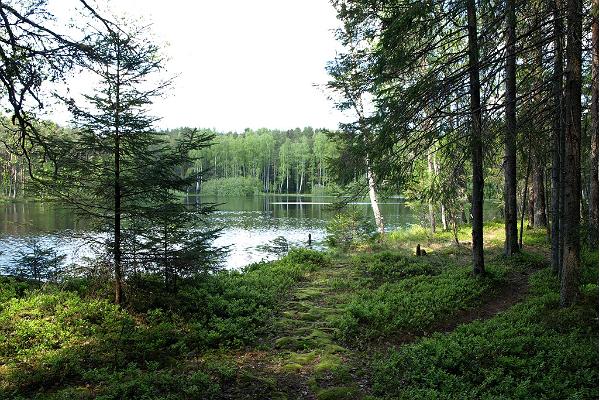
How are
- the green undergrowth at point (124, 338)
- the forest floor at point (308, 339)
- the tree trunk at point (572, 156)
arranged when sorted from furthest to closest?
the tree trunk at point (572, 156), the green undergrowth at point (124, 338), the forest floor at point (308, 339)

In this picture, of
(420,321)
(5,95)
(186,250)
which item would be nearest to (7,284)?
(186,250)

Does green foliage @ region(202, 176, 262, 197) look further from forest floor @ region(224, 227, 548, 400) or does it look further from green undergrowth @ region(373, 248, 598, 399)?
green undergrowth @ region(373, 248, 598, 399)

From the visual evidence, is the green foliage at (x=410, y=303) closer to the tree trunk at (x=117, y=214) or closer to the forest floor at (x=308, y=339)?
the forest floor at (x=308, y=339)

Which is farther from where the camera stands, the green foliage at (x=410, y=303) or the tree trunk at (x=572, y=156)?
the green foliage at (x=410, y=303)

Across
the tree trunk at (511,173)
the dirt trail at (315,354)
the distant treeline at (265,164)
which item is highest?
the distant treeline at (265,164)

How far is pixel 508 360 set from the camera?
5.29 meters

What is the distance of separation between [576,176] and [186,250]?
24.0 ft

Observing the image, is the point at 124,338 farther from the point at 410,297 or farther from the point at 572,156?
the point at 572,156

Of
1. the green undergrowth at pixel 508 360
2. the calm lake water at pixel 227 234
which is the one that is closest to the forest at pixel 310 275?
the green undergrowth at pixel 508 360

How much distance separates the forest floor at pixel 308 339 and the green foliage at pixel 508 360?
2cm

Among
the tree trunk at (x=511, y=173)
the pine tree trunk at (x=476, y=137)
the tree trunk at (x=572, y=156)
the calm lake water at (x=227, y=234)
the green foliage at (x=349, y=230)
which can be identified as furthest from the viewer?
the green foliage at (x=349, y=230)

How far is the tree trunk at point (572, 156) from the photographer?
6.03m

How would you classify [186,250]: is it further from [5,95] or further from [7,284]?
[5,95]

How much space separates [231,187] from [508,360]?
7995cm
